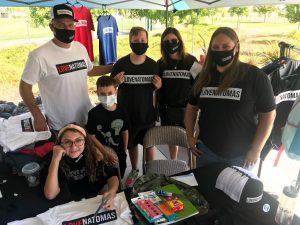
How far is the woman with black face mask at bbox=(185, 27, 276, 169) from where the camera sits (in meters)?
1.71

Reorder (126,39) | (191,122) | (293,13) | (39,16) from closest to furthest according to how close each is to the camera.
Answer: (191,122) → (293,13) → (39,16) → (126,39)

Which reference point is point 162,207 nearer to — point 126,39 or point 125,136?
point 125,136

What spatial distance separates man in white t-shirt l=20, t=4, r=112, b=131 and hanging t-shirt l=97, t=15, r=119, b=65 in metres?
2.07

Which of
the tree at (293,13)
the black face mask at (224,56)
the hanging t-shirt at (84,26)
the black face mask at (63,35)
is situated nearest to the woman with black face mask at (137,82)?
the black face mask at (63,35)

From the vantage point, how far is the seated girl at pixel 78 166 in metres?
1.63

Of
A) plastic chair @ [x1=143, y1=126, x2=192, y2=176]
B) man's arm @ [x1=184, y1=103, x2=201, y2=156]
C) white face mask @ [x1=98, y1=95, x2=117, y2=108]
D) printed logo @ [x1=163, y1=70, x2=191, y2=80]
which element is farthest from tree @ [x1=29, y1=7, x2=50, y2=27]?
man's arm @ [x1=184, y1=103, x2=201, y2=156]

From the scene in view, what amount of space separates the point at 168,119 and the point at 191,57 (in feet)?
2.32

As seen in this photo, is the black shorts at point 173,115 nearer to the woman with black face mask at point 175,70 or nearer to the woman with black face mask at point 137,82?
the woman with black face mask at point 175,70

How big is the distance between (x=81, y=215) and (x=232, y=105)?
3.67 ft

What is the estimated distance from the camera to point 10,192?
5.31ft

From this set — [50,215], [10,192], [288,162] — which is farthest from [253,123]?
[288,162]

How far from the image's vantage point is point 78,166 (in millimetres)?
1792

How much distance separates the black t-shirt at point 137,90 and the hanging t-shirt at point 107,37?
6.58ft

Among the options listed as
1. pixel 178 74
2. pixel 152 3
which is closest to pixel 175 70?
pixel 178 74
